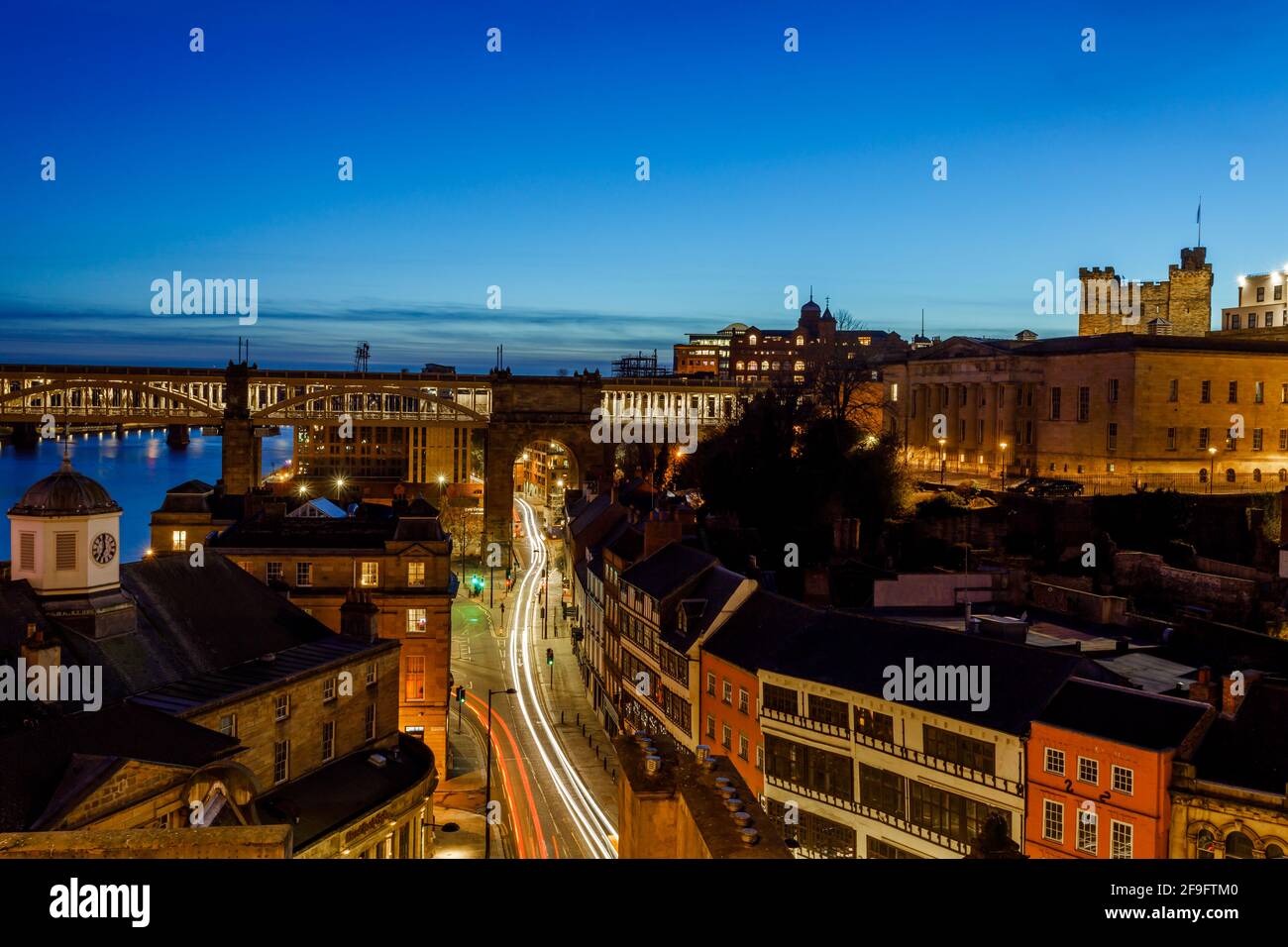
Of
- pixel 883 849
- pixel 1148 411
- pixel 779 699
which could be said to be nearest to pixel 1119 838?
pixel 883 849

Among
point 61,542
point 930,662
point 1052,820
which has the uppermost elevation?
point 61,542

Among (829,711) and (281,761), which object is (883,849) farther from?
(281,761)

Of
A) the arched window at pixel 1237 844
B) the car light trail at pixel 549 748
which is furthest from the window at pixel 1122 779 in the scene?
the car light trail at pixel 549 748

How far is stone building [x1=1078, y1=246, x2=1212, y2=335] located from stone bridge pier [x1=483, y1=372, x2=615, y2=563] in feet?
161

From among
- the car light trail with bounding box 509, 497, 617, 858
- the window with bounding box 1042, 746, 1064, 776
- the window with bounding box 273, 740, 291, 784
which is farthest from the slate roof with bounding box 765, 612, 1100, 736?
the window with bounding box 273, 740, 291, 784

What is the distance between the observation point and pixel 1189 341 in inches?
2844

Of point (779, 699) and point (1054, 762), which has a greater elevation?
point (1054, 762)

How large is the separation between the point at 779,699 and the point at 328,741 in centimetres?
1295

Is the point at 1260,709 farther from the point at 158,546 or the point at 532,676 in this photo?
the point at 158,546

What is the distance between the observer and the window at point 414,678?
127 ft

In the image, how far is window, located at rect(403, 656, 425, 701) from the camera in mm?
38562

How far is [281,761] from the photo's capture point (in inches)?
1046

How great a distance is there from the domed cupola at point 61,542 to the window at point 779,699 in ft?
59.5
